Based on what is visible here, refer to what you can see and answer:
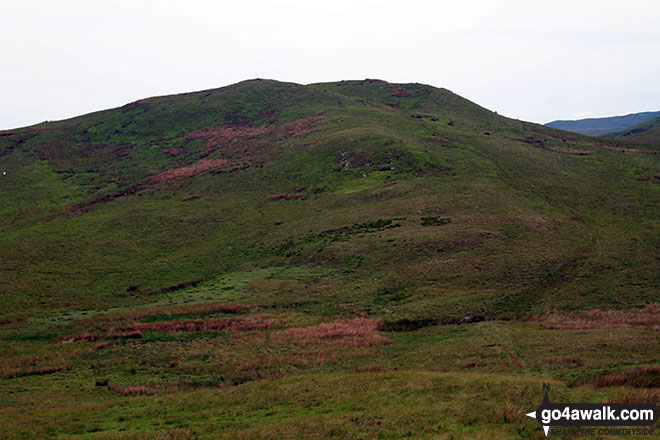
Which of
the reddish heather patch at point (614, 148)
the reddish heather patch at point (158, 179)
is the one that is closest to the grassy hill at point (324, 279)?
the reddish heather patch at point (158, 179)

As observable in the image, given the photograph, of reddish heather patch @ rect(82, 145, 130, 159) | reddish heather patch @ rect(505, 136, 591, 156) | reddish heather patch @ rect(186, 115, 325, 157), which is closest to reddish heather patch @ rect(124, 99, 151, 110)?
reddish heather patch @ rect(82, 145, 130, 159)


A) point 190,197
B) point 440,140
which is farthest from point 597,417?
point 440,140

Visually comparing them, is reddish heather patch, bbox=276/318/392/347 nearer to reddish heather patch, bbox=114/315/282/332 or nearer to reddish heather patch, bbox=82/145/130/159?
reddish heather patch, bbox=114/315/282/332

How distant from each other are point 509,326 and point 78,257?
59115 mm

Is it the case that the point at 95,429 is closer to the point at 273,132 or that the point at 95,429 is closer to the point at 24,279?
the point at 24,279

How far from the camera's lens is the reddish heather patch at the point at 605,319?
31.9 meters

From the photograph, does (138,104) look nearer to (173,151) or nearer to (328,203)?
(173,151)

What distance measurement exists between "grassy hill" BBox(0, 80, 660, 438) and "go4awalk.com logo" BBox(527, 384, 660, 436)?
0.84 m

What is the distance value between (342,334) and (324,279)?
52.1ft

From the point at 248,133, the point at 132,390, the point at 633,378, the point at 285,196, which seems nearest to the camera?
the point at 633,378

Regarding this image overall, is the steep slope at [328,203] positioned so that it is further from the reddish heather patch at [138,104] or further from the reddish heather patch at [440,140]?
the reddish heather patch at [138,104]

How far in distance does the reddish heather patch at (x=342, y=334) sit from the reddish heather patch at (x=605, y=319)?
13.5 meters

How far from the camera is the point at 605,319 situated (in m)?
33.7

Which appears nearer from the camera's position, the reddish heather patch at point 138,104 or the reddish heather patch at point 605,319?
the reddish heather patch at point 605,319
